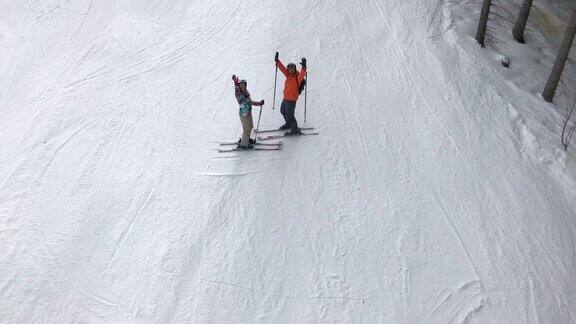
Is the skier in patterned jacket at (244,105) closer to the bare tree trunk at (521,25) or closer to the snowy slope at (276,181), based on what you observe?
the snowy slope at (276,181)

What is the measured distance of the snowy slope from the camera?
7.70 m

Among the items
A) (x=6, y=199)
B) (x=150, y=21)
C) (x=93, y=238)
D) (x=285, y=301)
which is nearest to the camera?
(x=285, y=301)

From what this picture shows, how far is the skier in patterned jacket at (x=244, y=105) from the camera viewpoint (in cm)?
818

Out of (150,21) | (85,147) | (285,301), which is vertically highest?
(150,21)

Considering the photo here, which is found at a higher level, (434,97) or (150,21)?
(150,21)

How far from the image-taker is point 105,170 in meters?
9.37

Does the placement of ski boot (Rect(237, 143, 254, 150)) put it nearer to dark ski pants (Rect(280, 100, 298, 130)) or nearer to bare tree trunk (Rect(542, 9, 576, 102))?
dark ski pants (Rect(280, 100, 298, 130))

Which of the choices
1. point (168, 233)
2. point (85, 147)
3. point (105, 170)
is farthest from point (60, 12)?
point (168, 233)

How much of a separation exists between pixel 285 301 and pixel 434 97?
6.43 metres

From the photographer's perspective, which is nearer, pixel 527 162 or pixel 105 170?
pixel 105 170

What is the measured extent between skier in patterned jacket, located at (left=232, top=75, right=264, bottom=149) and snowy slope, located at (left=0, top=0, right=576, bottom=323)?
34 cm

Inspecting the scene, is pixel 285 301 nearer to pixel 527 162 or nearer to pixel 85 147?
pixel 85 147

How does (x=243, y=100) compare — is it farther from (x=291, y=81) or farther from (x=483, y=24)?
(x=483, y=24)

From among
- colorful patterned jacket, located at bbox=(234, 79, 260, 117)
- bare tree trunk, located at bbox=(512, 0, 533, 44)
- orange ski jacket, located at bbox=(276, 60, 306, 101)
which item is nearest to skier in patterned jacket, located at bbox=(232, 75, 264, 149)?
colorful patterned jacket, located at bbox=(234, 79, 260, 117)
